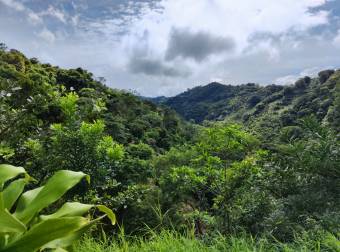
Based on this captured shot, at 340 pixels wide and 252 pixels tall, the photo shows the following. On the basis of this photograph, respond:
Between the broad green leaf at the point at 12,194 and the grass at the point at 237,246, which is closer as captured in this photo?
the broad green leaf at the point at 12,194

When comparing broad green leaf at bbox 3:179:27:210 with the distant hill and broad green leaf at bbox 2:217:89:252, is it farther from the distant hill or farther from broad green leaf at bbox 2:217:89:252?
the distant hill

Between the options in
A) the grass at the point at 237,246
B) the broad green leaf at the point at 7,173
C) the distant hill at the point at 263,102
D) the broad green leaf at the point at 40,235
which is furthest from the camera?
the distant hill at the point at 263,102

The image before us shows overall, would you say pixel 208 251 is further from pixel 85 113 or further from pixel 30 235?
pixel 85 113

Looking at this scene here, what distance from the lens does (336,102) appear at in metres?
5.48

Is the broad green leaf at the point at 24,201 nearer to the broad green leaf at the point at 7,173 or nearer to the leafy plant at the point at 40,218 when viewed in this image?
the leafy plant at the point at 40,218

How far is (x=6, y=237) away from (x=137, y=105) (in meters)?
38.8

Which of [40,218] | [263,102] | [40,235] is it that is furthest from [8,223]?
[263,102]

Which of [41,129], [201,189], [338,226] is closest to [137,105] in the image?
[201,189]

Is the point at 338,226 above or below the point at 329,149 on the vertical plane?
below

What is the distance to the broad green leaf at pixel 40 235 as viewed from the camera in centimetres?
171

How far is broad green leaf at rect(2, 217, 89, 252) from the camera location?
5.62 ft

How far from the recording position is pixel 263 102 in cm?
8600

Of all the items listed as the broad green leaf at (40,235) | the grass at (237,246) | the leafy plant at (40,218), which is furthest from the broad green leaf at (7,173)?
the grass at (237,246)

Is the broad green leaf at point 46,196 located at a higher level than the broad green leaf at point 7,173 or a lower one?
lower
